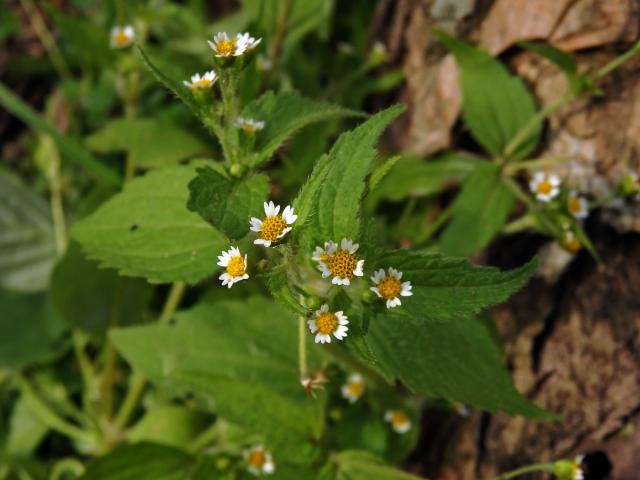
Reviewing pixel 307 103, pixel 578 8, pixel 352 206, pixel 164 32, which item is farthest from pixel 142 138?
pixel 578 8

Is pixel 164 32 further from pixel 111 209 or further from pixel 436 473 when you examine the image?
pixel 436 473

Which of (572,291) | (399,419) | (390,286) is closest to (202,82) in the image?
(390,286)

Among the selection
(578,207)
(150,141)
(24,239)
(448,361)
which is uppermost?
(24,239)

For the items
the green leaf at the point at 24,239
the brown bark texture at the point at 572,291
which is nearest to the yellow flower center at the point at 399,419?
the brown bark texture at the point at 572,291

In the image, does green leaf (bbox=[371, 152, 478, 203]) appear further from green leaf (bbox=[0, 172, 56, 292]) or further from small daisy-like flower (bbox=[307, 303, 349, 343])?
green leaf (bbox=[0, 172, 56, 292])

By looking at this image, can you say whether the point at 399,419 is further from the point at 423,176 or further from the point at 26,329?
the point at 26,329

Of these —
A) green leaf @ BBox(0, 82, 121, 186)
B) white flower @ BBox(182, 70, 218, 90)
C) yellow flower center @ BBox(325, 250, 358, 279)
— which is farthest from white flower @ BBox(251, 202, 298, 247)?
green leaf @ BBox(0, 82, 121, 186)

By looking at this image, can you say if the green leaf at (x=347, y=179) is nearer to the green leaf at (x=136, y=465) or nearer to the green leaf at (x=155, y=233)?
the green leaf at (x=155, y=233)
